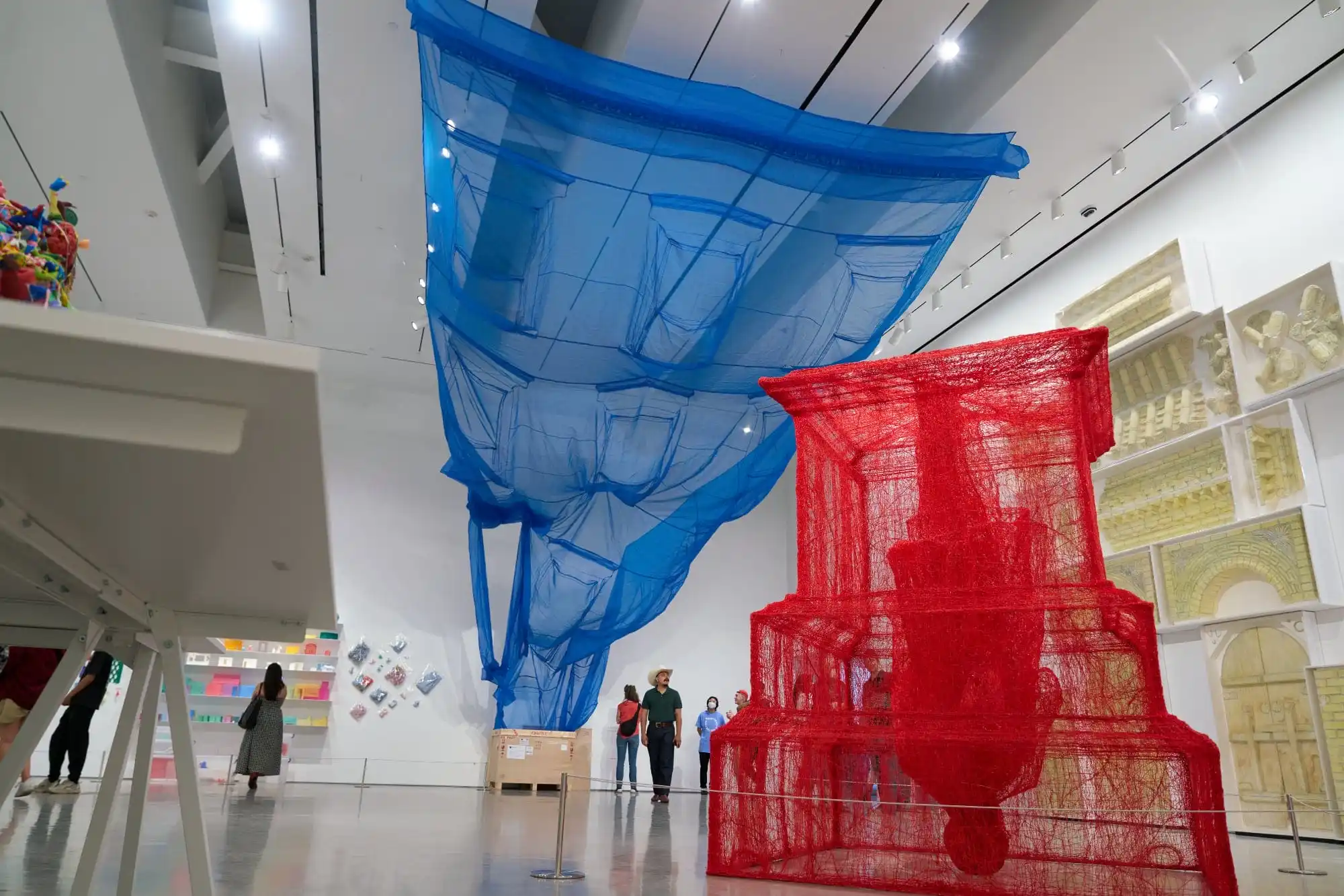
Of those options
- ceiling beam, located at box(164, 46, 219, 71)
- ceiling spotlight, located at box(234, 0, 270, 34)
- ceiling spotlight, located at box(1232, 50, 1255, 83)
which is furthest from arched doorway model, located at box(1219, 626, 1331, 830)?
ceiling beam, located at box(164, 46, 219, 71)

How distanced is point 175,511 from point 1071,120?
721cm

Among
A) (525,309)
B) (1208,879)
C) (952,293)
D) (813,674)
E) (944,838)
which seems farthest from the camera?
(952,293)

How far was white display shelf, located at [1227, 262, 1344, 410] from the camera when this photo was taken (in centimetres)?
598

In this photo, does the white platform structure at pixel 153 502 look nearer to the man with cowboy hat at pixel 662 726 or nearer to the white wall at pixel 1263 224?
the man with cowboy hat at pixel 662 726

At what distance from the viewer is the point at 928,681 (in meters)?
3.34

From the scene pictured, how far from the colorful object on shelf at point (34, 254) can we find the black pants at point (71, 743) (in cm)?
548

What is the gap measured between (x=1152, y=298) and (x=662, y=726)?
223 inches

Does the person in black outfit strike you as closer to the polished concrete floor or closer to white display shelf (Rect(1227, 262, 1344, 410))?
the polished concrete floor

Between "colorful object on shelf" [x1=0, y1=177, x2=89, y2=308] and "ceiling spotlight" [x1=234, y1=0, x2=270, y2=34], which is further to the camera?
"ceiling spotlight" [x1=234, y1=0, x2=270, y2=34]

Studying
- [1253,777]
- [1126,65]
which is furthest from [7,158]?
[1253,777]

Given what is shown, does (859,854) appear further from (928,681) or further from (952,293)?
(952,293)

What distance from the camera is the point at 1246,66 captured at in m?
6.04

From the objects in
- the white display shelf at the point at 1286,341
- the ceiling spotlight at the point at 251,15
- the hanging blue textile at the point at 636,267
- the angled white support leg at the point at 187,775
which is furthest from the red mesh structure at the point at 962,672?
the ceiling spotlight at the point at 251,15

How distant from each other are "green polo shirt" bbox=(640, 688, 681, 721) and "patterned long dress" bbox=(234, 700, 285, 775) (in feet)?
10.4
